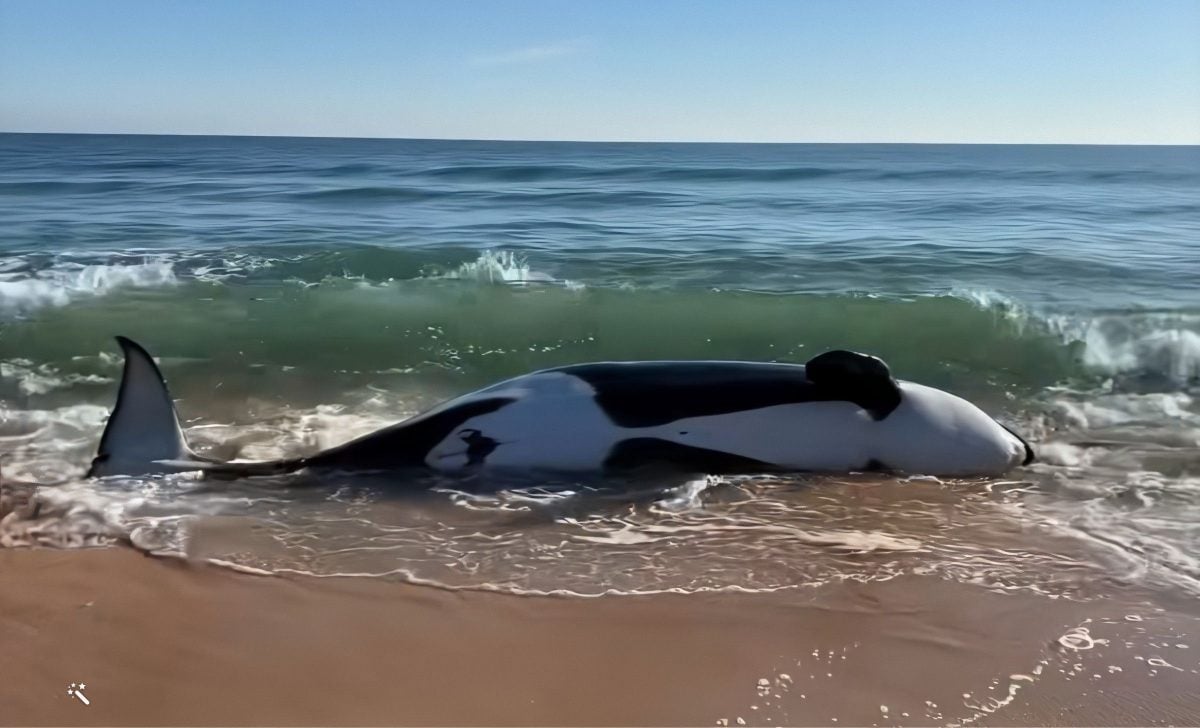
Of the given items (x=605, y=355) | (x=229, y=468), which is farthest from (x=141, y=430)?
(x=605, y=355)

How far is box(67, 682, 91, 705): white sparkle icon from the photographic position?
3.52m

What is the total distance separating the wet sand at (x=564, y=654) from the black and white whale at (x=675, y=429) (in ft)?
4.94

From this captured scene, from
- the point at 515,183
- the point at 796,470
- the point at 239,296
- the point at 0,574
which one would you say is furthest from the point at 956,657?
the point at 515,183

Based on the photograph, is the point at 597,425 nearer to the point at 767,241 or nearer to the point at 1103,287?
the point at 1103,287

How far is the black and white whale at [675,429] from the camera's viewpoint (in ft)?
19.6

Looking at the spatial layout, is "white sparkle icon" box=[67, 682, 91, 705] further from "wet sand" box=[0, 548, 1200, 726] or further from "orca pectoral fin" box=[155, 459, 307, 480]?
"orca pectoral fin" box=[155, 459, 307, 480]

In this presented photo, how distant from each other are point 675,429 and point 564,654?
2.29 m

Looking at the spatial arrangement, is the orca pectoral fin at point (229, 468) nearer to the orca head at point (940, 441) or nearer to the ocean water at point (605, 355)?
the ocean water at point (605, 355)

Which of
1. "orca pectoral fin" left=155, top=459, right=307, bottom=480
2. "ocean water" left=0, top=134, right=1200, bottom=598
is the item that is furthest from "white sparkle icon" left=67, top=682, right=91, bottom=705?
"orca pectoral fin" left=155, top=459, right=307, bottom=480

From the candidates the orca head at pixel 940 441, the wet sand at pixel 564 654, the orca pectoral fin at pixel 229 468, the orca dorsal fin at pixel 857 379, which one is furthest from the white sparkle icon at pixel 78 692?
the orca head at pixel 940 441

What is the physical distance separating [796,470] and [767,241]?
44.8 feet

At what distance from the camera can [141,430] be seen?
18.9 ft

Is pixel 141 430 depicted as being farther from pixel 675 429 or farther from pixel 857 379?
pixel 857 379

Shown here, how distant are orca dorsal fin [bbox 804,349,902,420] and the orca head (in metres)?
0.09
